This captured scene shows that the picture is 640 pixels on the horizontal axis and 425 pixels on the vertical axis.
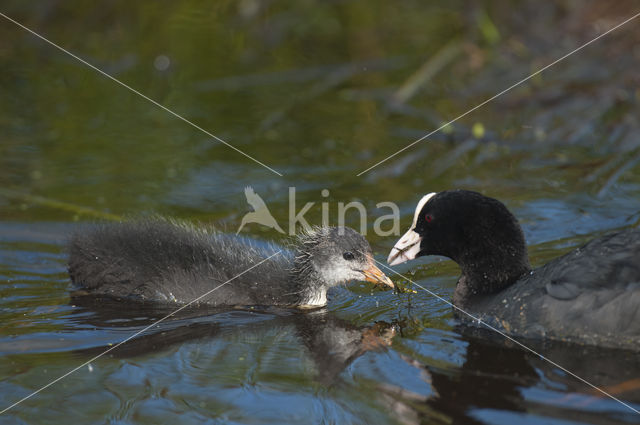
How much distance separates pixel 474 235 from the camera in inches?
209

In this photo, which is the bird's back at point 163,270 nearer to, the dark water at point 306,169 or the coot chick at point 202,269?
the coot chick at point 202,269

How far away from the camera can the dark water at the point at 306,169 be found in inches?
172

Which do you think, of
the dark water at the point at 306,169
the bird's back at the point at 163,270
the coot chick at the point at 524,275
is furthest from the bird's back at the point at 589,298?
the bird's back at the point at 163,270

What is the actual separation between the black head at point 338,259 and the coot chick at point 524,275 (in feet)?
0.52

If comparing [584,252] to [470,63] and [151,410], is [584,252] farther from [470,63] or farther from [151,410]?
[470,63]

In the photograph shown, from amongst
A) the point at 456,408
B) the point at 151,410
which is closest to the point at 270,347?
the point at 151,410

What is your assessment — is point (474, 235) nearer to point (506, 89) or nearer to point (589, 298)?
point (589, 298)

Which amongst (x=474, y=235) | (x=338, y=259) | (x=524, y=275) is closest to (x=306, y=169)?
(x=338, y=259)

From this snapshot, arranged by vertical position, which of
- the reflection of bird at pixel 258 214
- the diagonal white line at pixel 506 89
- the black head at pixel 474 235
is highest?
the diagonal white line at pixel 506 89

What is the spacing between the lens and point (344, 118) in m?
8.77

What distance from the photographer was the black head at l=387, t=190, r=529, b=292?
5.25m

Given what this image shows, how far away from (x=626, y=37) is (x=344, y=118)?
10.7 ft

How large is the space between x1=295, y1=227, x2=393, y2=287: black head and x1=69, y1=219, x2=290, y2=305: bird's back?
0.71 ft

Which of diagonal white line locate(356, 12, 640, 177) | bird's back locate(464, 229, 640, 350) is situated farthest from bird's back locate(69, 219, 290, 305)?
diagonal white line locate(356, 12, 640, 177)
